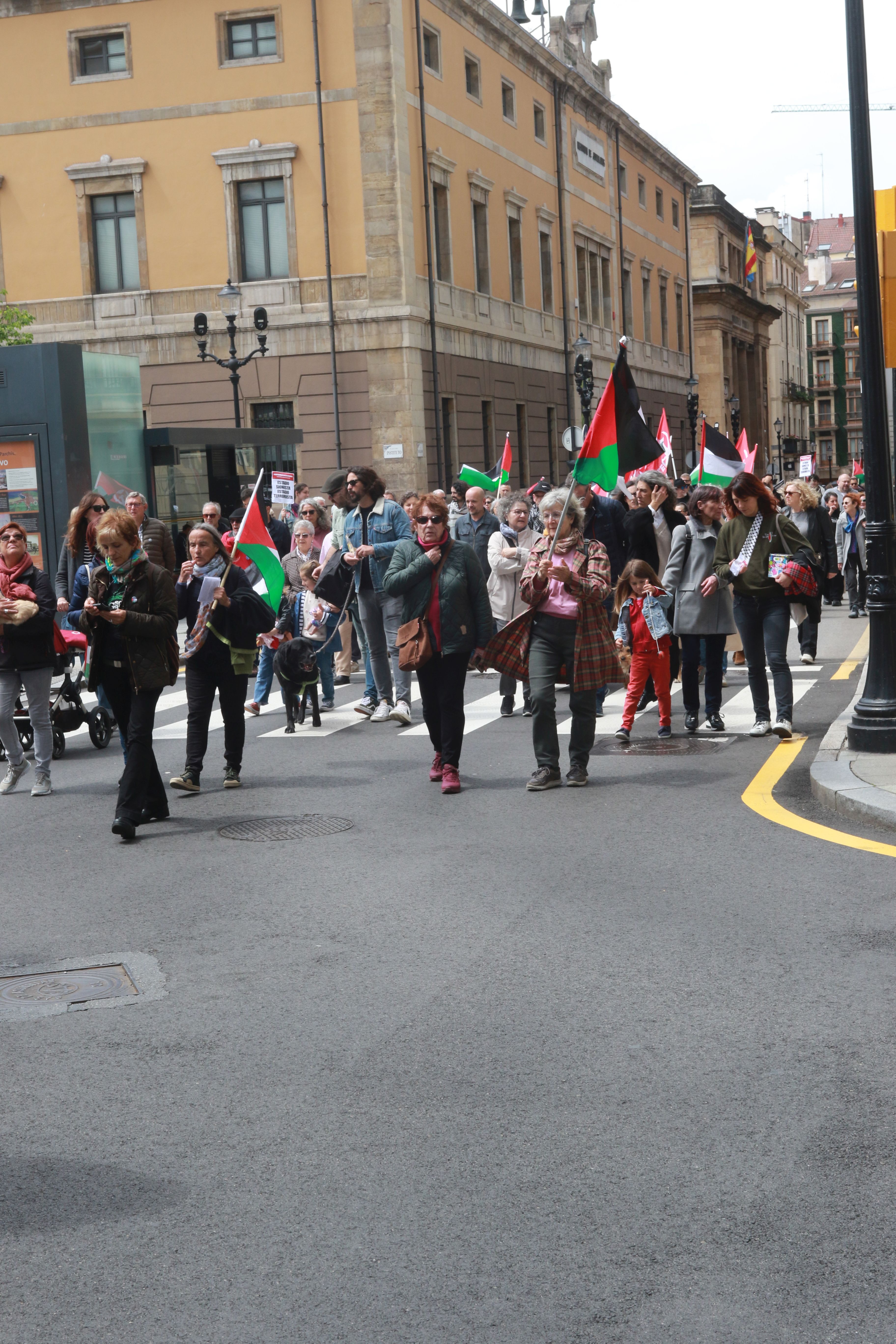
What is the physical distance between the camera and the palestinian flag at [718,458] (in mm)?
16438

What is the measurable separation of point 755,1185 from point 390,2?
117 feet

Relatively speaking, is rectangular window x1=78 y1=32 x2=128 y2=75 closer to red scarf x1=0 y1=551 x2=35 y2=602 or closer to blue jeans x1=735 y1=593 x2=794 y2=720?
red scarf x1=0 y1=551 x2=35 y2=602

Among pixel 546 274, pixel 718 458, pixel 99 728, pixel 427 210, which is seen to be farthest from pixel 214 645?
pixel 546 274

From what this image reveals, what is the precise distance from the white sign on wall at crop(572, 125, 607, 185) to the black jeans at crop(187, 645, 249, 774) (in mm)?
44147

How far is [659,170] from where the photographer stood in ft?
213

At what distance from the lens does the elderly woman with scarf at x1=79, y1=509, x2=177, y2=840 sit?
9094 mm

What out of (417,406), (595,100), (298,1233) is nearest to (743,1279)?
(298,1233)

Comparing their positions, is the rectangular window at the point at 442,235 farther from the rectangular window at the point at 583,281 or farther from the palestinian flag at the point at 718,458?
the palestinian flag at the point at 718,458

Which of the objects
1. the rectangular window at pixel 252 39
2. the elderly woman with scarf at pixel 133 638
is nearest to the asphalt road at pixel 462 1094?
the elderly woman with scarf at pixel 133 638

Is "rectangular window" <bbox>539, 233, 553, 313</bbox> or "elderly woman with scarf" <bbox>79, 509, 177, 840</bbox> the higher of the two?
"rectangular window" <bbox>539, 233, 553, 313</bbox>

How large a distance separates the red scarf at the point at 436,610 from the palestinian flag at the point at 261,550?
4.83ft

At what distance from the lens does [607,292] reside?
5556cm

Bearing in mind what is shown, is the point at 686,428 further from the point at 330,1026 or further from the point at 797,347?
the point at 330,1026

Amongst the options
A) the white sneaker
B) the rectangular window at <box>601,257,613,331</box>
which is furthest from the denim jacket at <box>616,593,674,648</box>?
the rectangular window at <box>601,257,613,331</box>
